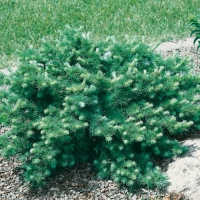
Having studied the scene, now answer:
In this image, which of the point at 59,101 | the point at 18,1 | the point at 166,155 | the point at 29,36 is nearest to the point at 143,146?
the point at 166,155

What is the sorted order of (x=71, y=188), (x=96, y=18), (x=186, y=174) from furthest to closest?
(x=96, y=18) → (x=71, y=188) → (x=186, y=174)

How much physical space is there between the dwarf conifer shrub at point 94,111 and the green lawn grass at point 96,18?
6.55ft

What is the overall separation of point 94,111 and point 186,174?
36.2 inches

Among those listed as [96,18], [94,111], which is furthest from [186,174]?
[96,18]

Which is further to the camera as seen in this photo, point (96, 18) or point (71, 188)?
point (96, 18)

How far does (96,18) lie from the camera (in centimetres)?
713

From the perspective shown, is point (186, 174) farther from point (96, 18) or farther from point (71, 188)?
point (96, 18)

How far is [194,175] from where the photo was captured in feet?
13.2

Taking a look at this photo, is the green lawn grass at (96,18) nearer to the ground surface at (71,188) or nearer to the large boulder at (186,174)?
the ground surface at (71,188)

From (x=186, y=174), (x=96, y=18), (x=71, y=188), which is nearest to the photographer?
(x=186, y=174)

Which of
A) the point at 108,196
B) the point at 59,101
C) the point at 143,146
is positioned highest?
the point at 59,101

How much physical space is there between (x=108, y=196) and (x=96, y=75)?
39.8 inches

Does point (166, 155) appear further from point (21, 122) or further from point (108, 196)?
point (21, 122)

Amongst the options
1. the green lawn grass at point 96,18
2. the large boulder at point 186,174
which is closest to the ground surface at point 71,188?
the large boulder at point 186,174
